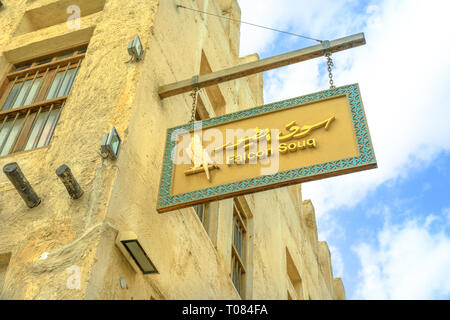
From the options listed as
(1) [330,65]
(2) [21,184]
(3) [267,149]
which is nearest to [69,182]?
(2) [21,184]

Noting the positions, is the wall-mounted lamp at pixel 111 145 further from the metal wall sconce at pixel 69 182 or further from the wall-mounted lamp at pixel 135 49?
the wall-mounted lamp at pixel 135 49

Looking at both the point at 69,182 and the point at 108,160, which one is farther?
the point at 108,160

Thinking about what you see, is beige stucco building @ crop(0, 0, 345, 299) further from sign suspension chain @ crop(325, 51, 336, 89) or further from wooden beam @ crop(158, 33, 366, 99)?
sign suspension chain @ crop(325, 51, 336, 89)

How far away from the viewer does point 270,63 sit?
6219mm

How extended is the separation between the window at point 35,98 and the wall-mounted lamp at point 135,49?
3.60 ft

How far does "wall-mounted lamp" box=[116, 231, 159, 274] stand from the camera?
458 cm

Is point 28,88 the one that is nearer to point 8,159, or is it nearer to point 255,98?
point 8,159

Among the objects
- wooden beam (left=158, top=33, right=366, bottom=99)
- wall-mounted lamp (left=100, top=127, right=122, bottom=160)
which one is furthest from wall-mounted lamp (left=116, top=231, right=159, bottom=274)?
wooden beam (left=158, top=33, right=366, bottom=99)

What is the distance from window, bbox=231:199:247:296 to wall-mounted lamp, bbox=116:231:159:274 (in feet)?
A: 11.4

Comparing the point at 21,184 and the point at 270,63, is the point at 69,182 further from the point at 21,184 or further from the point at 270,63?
the point at 270,63

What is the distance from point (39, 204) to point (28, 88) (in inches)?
108

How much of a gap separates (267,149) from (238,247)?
4065 mm

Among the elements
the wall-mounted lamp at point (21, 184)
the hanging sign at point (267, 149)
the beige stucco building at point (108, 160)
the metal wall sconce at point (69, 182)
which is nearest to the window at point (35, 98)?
the beige stucco building at point (108, 160)

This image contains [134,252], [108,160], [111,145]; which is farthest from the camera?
[108,160]
